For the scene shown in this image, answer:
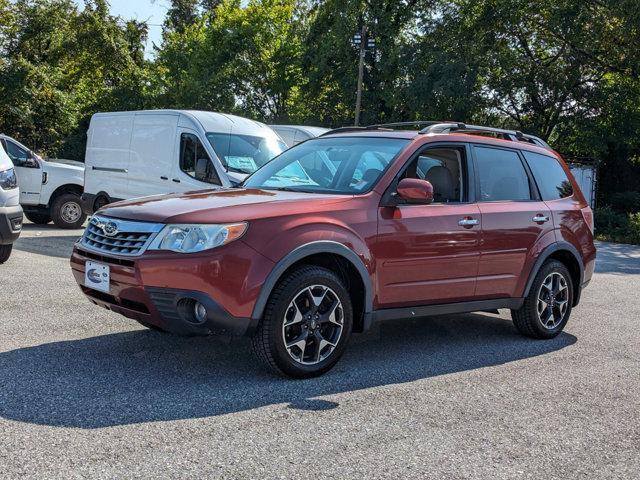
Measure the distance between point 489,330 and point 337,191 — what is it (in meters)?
2.45

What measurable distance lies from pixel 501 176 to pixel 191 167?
704 centimetres

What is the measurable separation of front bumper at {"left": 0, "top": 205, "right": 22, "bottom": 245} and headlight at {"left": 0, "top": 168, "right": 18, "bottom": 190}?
0.81 feet

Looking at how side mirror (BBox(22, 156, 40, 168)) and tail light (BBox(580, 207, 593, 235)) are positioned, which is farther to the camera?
side mirror (BBox(22, 156, 40, 168))

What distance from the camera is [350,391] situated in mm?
4730

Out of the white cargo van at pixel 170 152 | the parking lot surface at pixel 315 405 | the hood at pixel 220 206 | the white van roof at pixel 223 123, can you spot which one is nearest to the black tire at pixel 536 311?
the parking lot surface at pixel 315 405

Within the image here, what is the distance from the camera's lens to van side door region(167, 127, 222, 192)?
11938 millimetres

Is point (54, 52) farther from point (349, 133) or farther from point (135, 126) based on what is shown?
point (349, 133)

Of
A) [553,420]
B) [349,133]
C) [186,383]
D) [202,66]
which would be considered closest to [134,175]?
[349,133]

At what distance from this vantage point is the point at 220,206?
4.82 metres

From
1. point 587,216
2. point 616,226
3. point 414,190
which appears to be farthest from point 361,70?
point 414,190

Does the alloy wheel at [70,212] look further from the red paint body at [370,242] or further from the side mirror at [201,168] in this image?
the red paint body at [370,242]

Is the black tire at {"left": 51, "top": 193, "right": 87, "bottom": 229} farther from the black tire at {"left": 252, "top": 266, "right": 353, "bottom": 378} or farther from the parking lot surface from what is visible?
the black tire at {"left": 252, "top": 266, "right": 353, "bottom": 378}

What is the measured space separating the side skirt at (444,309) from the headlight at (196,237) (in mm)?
1256

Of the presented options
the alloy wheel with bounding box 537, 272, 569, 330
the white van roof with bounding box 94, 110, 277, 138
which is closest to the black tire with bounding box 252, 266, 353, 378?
the alloy wheel with bounding box 537, 272, 569, 330
